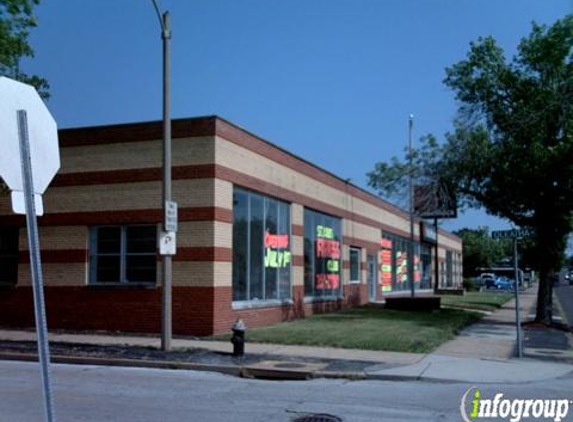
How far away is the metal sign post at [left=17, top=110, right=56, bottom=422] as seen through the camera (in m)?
3.91

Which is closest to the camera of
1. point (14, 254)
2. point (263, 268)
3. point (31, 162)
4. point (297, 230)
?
point (31, 162)

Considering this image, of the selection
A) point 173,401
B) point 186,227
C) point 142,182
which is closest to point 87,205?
point 142,182

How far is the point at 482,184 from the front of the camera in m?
23.9

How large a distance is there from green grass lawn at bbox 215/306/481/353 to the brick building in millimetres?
1292

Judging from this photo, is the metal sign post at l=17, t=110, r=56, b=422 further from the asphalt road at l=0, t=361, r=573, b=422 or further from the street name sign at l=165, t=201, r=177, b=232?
the street name sign at l=165, t=201, r=177, b=232

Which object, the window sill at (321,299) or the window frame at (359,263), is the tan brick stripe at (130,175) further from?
the window frame at (359,263)

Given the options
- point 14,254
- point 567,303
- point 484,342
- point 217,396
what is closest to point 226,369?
point 217,396

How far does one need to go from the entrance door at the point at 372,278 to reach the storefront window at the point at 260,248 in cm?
1317

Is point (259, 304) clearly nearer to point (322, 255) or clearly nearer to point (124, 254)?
point (124, 254)

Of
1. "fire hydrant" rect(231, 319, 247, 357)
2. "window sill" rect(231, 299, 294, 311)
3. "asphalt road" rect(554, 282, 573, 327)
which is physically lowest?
"asphalt road" rect(554, 282, 573, 327)

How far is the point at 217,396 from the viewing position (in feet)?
33.1

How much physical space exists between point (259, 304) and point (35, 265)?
55.1ft

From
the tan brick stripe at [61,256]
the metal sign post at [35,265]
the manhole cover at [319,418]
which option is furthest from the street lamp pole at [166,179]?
the metal sign post at [35,265]

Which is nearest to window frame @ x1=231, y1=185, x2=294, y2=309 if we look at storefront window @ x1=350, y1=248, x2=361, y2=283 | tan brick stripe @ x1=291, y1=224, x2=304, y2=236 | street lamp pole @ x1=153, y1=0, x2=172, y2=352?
tan brick stripe @ x1=291, y1=224, x2=304, y2=236
